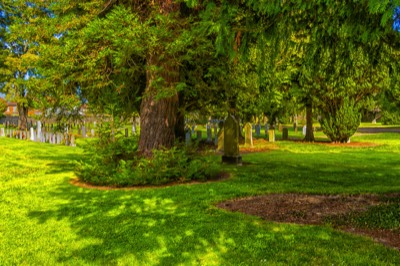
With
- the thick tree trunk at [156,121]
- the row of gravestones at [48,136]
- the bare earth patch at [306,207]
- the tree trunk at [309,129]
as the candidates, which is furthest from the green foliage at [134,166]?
the tree trunk at [309,129]

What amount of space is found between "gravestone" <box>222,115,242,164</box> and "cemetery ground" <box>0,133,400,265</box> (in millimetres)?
2771

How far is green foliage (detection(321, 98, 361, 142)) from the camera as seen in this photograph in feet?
79.0

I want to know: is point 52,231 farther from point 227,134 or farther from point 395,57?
point 227,134

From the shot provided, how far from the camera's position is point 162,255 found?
517cm

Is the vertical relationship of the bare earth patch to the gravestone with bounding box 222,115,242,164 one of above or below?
below

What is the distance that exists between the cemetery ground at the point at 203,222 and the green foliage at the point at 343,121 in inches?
504

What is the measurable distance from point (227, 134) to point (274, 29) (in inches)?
323

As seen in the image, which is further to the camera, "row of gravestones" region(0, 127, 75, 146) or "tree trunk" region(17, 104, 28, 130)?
"tree trunk" region(17, 104, 28, 130)

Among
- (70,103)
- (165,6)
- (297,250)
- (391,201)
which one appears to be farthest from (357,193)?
(70,103)

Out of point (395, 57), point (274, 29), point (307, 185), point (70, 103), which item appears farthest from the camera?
point (70, 103)

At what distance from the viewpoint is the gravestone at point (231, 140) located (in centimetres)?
1414

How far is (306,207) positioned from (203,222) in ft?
7.55

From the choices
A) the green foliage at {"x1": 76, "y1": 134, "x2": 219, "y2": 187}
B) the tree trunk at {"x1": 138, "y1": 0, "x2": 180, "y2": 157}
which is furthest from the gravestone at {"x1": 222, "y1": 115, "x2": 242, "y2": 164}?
the tree trunk at {"x1": 138, "y1": 0, "x2": 180, "y2": 157}

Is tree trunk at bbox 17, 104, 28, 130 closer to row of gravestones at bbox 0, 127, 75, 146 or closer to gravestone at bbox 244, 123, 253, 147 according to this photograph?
row of gravestones at bbox 0, 127, 75, 146
